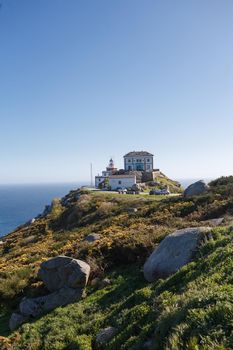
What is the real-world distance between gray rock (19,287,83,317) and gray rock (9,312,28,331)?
261mm

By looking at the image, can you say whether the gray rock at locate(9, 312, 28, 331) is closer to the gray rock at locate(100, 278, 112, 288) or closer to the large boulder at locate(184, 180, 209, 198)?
the gray rock at locate(100, 278, 112, 288)

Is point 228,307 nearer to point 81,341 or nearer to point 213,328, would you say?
point 213,328

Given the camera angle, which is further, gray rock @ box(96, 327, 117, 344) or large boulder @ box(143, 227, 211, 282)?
large boulder @ box(143, 227, 211, 282)

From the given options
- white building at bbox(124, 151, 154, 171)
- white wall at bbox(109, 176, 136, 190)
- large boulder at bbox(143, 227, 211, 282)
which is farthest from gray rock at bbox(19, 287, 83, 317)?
white building at bbox(124, 151, 154, 171)

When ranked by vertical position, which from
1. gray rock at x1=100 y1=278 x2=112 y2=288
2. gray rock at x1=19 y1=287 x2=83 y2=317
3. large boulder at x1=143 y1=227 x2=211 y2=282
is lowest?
gray rock at x1=19 y1=287 x2=83 y2=317

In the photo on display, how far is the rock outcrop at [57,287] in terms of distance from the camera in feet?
44.3

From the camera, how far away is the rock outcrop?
44.3 ft

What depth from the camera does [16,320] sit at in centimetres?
1312

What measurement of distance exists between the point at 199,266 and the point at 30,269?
11.0m

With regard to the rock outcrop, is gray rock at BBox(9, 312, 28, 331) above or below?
below

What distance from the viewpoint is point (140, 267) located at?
15.1 m

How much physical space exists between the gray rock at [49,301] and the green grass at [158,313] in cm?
68

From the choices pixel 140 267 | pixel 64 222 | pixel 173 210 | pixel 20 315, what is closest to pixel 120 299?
pixel 140 267

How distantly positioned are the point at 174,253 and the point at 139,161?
93.4 metres
